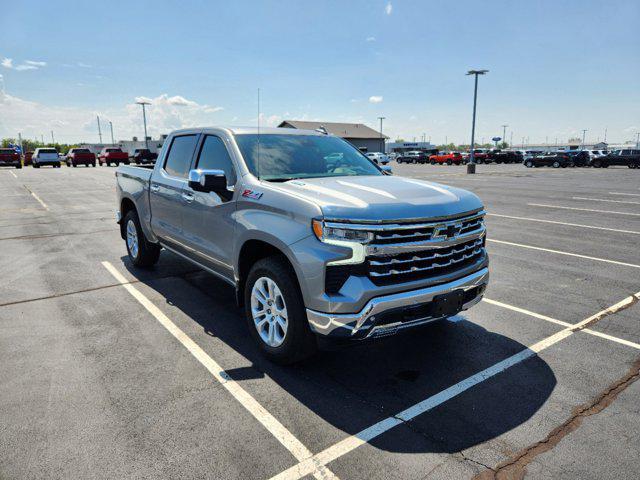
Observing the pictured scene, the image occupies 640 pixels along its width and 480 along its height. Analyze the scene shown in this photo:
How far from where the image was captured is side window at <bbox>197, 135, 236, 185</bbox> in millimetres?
4275

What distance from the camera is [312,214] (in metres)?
3.18

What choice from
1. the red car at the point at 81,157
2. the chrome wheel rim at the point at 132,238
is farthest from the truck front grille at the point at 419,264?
the red car at the point at 81,157

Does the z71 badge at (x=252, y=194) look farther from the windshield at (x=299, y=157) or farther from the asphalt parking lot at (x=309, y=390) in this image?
the asphalt parking lot at (x=309, y=390)

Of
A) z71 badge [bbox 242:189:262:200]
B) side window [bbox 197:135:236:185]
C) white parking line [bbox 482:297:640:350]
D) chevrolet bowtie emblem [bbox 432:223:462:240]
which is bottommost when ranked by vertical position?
white parking line [bbox 482:297:640:350]

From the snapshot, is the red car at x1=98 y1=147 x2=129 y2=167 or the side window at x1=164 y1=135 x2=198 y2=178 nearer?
the side window at x1=164 y1=135 x2=198 y2=178

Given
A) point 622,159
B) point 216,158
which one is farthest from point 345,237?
point 622,159

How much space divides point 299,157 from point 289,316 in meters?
1.78

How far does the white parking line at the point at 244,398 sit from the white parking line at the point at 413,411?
0.06 meters

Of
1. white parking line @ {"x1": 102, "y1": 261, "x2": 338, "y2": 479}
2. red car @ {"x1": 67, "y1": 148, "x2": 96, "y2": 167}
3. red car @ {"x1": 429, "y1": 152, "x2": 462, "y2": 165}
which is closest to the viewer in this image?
white parking line @ {"x1": 102, "y1": 261, "x2": 338, "y2": 479}

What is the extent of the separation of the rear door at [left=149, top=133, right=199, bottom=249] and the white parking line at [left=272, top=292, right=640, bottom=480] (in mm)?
3103

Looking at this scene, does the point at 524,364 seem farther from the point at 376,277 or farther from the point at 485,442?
the point at 376,277

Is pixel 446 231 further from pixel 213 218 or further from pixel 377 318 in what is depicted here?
pixel 213 218

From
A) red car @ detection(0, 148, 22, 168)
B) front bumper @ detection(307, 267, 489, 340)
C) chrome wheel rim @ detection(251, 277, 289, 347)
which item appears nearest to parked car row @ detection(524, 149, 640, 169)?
front bumper @ detection(307, 267, 489, 340)

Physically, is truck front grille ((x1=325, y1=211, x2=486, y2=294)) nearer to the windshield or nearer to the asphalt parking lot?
the asphalt parking lot
